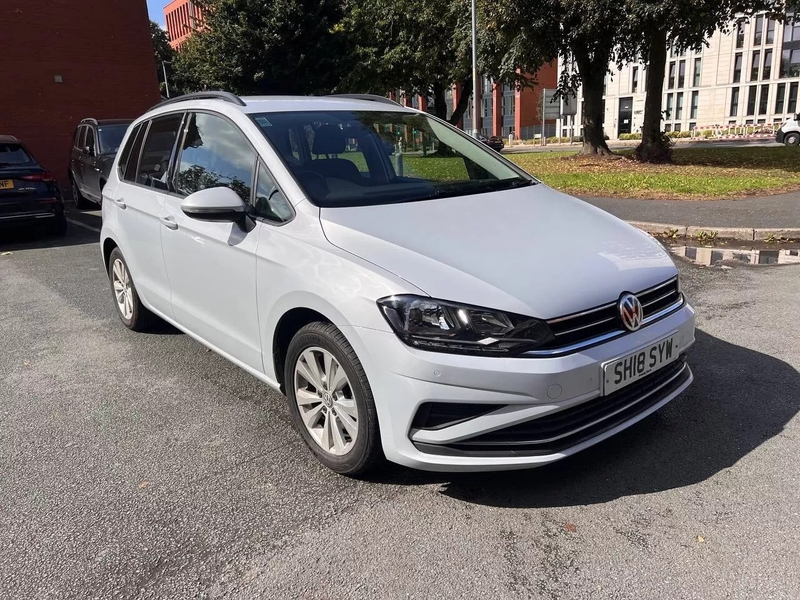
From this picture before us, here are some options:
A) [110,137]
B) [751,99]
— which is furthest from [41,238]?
[751,99]

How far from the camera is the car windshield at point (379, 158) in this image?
332 centimetres

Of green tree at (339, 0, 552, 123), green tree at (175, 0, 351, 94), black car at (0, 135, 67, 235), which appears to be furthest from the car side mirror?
green tree at (339, 0, 552, 123)

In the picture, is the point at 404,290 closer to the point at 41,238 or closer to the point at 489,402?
the point at 489,402

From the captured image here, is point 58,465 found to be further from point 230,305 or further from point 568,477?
point 568,477

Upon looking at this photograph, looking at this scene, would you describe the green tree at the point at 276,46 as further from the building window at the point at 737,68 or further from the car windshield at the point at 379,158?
the building window at the point at 737,68

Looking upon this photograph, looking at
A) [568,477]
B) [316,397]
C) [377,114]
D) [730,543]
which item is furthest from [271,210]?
[730,543]

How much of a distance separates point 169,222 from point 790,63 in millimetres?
68399

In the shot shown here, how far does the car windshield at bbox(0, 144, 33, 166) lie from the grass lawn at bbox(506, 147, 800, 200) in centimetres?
929

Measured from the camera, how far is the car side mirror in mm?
3143

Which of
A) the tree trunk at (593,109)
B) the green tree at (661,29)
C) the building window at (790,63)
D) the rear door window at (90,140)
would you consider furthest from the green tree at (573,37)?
the building window at (790,63)

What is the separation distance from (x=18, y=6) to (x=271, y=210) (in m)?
19.4

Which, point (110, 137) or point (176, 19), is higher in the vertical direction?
point (176, 19)

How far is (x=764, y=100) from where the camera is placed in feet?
196

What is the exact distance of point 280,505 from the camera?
2.79 m
